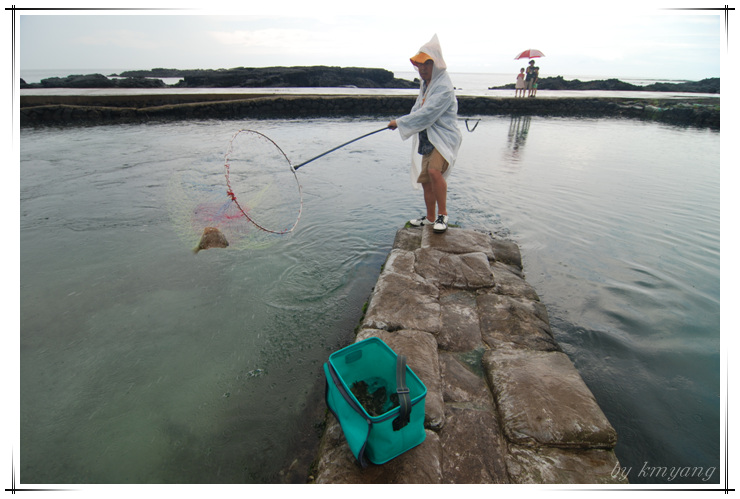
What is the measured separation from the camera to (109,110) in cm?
1684

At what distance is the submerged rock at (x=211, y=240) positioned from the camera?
486 centimetres

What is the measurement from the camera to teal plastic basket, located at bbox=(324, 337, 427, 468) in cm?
173

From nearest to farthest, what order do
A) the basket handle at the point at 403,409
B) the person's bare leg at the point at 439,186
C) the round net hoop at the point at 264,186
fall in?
the basket handle at the point at 403,409 < the person's bare leg at the point at 439,186 < the round net hoop at the point at 264,186

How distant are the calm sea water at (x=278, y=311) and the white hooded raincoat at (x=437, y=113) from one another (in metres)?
1.70

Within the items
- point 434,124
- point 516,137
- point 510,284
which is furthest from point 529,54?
point 510,284

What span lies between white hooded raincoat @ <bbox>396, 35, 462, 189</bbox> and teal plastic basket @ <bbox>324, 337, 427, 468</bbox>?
2.94 m

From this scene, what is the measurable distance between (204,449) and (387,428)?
1.44 metres

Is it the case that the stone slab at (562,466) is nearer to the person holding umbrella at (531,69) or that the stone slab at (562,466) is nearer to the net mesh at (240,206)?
the net mesh at (240,206)

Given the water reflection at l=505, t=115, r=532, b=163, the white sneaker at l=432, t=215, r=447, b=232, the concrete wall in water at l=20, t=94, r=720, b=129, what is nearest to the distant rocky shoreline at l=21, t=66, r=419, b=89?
the concrete wall in water at l=20, t=94, r=720, b=129

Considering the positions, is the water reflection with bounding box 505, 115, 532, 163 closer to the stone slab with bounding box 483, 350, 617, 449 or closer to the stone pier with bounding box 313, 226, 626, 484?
the stone pier with bounding box 313, 226, 626, 484

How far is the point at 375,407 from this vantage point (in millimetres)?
2268

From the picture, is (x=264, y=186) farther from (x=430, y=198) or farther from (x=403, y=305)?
(x=403, y=305)

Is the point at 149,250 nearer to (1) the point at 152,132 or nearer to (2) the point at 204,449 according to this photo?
(2) the point at 204,449

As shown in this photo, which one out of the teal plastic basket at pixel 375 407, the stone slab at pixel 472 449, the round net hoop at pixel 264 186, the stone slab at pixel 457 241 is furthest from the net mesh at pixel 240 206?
the stone slab at pixel 472 449
